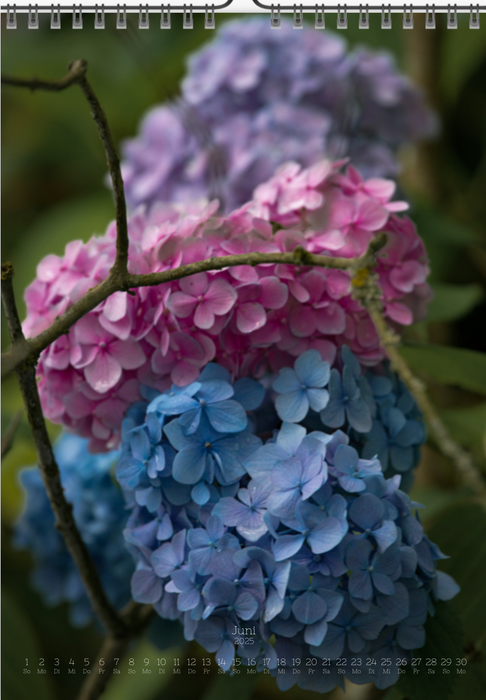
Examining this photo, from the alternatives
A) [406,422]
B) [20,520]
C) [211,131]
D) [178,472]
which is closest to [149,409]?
[178,472]

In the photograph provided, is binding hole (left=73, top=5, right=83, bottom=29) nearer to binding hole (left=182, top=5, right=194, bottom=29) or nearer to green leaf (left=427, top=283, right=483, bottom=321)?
binding hole (left=182, top=5, right=194, bottom=29)

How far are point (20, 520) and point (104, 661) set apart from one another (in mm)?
191

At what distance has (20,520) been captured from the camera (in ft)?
2.14

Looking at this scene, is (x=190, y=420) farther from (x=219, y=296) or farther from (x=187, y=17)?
(x=187, y=17)

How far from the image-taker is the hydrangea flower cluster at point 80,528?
59 centimetres

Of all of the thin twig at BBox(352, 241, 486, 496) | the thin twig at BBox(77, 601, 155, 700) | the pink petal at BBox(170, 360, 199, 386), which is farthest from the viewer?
the thin twig at BBox(77, 601, 155, 700)

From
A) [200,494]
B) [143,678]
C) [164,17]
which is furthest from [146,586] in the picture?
[143,678]

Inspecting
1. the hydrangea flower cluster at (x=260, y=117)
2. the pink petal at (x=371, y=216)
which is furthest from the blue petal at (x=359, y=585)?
the hydrangea flower cluster at (x=260, y=117)

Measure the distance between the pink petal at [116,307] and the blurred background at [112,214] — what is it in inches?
8.4

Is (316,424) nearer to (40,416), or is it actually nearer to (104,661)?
(40,416)

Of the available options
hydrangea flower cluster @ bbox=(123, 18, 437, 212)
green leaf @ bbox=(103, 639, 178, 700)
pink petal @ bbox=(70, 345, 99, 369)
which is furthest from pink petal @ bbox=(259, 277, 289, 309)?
green leaf @ bbox=(103, 639, 178, 700)

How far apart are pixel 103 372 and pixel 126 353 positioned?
2 cm

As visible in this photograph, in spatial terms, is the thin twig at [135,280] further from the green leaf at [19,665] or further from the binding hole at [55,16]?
the green leaf at [19,665]

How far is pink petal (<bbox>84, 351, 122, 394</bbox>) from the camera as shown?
398 mm
